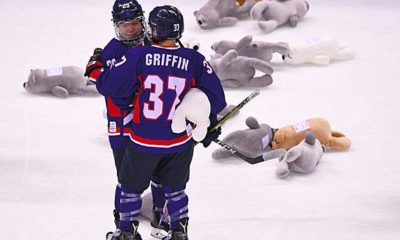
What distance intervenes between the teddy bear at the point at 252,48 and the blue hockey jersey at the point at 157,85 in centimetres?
194

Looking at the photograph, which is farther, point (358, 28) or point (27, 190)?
point (358, 28)

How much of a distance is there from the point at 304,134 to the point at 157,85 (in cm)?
130

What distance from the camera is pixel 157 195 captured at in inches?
117

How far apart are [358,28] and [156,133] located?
3088 mm

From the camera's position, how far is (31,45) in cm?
503

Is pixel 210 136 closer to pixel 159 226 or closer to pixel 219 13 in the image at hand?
pixel 159 226

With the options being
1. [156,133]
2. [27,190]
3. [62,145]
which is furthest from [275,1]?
[156,133]

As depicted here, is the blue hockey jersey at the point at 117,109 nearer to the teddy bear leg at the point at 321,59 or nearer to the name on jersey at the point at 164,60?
the name on jersey at the point at 164,60

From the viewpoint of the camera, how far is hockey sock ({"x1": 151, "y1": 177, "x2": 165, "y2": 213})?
2.95 m

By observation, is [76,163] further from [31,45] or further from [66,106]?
[31,45]

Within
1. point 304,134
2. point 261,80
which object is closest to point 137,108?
point 304,134

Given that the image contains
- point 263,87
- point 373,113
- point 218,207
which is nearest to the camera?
point 218,207

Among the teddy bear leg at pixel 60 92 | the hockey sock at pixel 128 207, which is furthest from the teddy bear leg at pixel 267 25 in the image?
the hockey sock at pixel 128 207

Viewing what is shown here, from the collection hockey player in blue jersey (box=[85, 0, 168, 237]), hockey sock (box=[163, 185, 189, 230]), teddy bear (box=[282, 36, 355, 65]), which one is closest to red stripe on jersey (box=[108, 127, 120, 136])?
hockey player in blue jersey (box=[85, 0, 168, 237])
